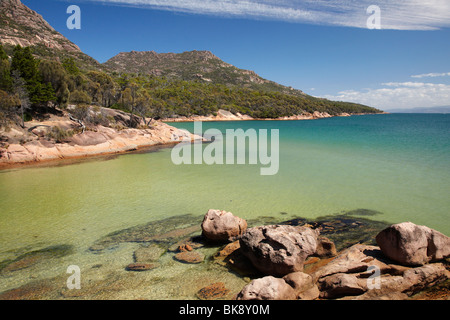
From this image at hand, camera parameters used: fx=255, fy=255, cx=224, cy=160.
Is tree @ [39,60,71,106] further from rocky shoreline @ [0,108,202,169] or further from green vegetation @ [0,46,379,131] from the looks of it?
rocky shoreline @ [0,108,202,169]

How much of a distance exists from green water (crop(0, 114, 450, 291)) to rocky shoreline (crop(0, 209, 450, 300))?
5.52ft

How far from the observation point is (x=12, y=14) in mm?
82375

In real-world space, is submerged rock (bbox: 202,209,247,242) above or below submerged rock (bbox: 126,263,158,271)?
above

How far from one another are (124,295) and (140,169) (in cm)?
1510

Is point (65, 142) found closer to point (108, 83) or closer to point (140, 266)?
point (140, 266)

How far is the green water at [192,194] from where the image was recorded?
32.2ft

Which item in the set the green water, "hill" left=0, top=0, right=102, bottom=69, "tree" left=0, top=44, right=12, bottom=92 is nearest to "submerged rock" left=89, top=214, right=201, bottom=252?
the green water

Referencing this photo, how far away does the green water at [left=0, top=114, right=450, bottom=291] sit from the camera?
9.82 m

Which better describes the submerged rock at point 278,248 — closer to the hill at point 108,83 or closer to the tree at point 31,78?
the hill at point 108,83

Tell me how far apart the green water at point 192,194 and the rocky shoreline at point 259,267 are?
1.68 metres

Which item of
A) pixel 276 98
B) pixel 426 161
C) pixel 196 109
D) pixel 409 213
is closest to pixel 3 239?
pixel 409 213

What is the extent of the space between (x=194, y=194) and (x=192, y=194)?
11cm

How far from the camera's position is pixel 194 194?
1369 cm

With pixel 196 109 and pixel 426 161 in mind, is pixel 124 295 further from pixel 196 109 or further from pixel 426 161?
pixel 196 109
